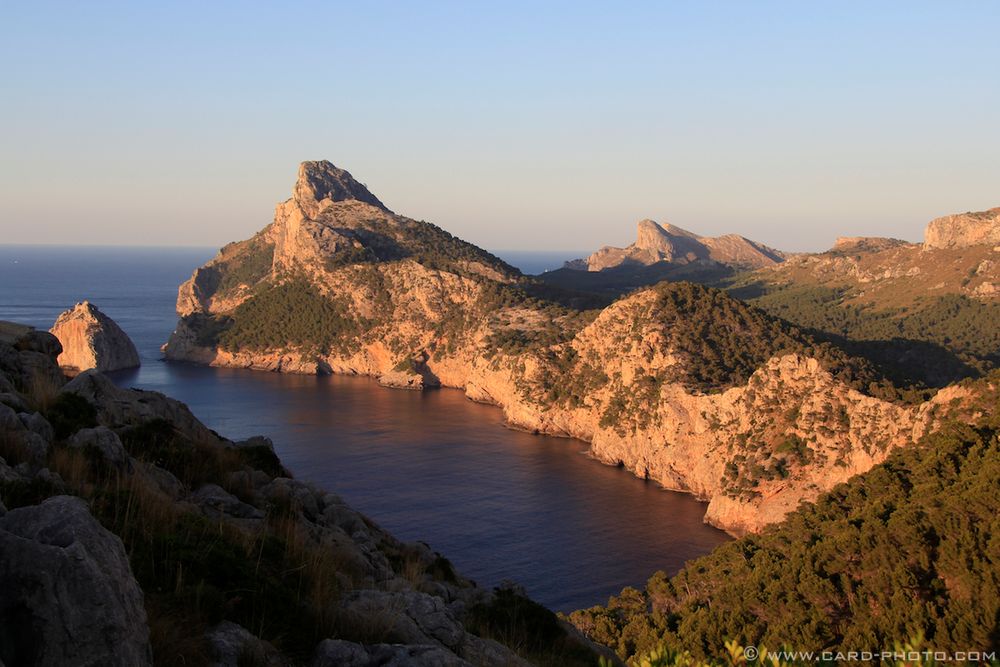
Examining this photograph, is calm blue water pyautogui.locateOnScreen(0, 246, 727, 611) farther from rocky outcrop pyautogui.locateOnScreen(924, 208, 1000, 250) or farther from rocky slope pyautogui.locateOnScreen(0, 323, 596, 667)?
rocky outcrop pyautogui.locateOnScreen(924, 208, 1000, 250)

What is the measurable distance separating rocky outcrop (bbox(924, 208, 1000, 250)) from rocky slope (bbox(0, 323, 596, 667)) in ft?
576

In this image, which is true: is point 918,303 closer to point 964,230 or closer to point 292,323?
point 964,230

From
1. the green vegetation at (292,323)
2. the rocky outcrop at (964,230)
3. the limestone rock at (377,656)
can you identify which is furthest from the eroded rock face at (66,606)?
the rocky outcrop at (964,230)

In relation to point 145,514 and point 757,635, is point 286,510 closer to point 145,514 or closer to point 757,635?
point 145,514

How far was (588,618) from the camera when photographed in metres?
37.3

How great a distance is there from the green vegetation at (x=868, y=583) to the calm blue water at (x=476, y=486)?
14.4 metres

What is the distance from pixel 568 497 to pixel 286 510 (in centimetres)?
6144

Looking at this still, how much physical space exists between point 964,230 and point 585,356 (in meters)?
113

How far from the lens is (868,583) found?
3100 cm

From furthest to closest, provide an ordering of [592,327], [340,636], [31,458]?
[592,327], [31,458], [340,636]

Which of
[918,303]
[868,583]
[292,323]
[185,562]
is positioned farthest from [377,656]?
[918,303]

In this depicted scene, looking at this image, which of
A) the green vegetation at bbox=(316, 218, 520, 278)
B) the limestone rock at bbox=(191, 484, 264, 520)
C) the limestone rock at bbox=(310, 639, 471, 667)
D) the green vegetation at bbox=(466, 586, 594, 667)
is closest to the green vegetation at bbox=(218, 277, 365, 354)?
the green vegetation at bbox=(316, 218, 520, 278)

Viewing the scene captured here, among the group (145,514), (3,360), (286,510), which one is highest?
(3,360)

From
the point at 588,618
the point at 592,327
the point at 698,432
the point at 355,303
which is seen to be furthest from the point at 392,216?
the point at 588,618
